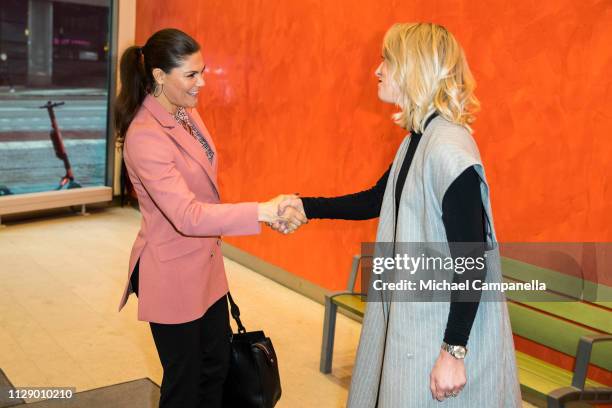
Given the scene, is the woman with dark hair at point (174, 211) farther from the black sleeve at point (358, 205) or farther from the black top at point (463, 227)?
the black top at point (463, 227)

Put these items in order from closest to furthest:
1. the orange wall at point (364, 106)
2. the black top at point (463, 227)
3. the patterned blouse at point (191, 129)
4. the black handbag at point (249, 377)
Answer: the black top at point (463, 227) < the patterned blouse at point (191, 129) < the black handbag at point (249, 377) < the orange wall at point (364, 106)

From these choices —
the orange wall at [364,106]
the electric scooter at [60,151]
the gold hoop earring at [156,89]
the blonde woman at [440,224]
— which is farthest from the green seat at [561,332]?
the electric scooter at [60,151]

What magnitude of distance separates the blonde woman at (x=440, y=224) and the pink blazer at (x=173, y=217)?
648 millimetres

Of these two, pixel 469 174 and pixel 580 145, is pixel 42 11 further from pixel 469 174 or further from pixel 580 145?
pixel 469 174

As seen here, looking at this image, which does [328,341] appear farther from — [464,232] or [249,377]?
[464,232]

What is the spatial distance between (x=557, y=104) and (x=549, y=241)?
66 centimetres

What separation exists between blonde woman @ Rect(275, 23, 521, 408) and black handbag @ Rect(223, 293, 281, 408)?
2.66 feet

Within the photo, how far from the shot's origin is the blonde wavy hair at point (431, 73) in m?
1.89

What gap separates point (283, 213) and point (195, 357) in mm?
577

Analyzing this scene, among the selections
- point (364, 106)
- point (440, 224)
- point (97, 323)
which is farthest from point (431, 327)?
point (97, 323)

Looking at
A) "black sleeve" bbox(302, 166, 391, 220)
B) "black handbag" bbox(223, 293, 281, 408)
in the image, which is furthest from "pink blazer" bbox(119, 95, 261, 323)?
"black sleeve" bbox(302, 166, 391, 220)

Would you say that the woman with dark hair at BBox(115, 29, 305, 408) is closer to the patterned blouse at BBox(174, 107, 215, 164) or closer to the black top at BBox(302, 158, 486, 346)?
the patterned blouse at BBox(174, 107, 215, 164)

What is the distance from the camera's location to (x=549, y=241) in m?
3.63

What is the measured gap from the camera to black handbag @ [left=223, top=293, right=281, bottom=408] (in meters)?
2.71
